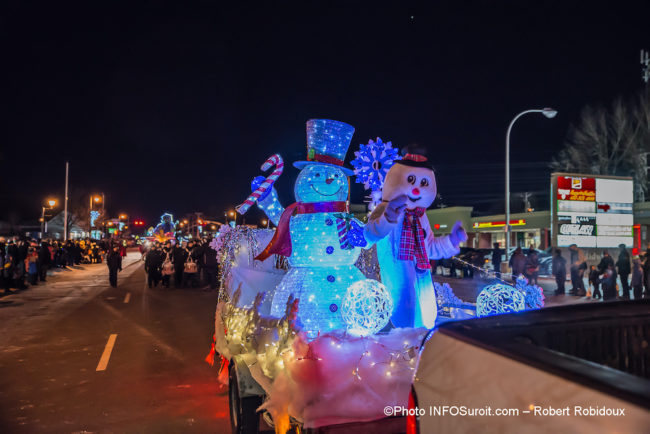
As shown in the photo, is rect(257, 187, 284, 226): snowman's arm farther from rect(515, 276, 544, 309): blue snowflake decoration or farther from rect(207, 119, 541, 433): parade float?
rect(515, 276, 544, 309): blue snowflake decoration

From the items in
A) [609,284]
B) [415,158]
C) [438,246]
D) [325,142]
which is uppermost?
[325,142]

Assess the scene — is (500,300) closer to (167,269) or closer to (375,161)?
(375,161)

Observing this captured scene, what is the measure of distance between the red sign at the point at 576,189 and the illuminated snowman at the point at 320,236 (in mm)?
16183

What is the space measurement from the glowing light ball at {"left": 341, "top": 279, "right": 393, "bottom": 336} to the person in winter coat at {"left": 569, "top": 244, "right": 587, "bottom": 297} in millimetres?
12594

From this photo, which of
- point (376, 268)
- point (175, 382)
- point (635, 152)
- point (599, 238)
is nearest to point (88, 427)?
point (175, 382)

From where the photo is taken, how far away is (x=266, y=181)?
5.70 meters

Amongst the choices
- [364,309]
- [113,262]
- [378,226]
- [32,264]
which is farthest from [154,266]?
[364,309]

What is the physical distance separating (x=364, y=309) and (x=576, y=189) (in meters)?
18.0

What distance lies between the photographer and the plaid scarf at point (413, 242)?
173 inches

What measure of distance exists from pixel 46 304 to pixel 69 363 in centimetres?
753

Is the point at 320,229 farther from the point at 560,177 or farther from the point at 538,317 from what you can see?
the point at 560,177

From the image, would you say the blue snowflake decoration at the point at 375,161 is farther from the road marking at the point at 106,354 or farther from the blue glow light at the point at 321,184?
the road marking at the point at 106,354

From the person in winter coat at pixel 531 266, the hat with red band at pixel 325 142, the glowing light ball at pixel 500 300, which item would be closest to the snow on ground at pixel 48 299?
the hat with red band at pixel 325 142

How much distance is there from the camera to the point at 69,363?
7.20m
